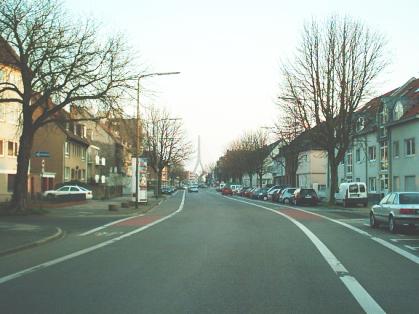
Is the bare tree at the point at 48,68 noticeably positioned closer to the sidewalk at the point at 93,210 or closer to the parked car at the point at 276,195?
the sidewalk at the point at 93,210

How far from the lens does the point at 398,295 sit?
867 cm

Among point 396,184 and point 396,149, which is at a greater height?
point 396,149

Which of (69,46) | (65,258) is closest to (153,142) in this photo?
(69,46)

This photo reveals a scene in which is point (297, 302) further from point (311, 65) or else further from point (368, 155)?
point (368, 155)

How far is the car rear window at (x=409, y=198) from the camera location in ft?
67.8

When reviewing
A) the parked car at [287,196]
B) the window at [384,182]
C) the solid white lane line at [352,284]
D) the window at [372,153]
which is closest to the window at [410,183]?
the window at [384,182]

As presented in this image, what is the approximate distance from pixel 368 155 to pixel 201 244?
43.2 meters

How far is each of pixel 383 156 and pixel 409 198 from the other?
1295 inches

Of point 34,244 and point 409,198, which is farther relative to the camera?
point 409,198

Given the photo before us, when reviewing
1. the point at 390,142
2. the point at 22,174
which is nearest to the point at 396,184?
the point at 390,142

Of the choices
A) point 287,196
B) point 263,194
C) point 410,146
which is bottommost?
point 263,194

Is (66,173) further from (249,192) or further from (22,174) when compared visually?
(22,174)

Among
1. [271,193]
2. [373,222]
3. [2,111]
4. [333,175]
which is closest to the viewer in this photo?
[373,222]

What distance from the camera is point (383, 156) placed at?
173ft
